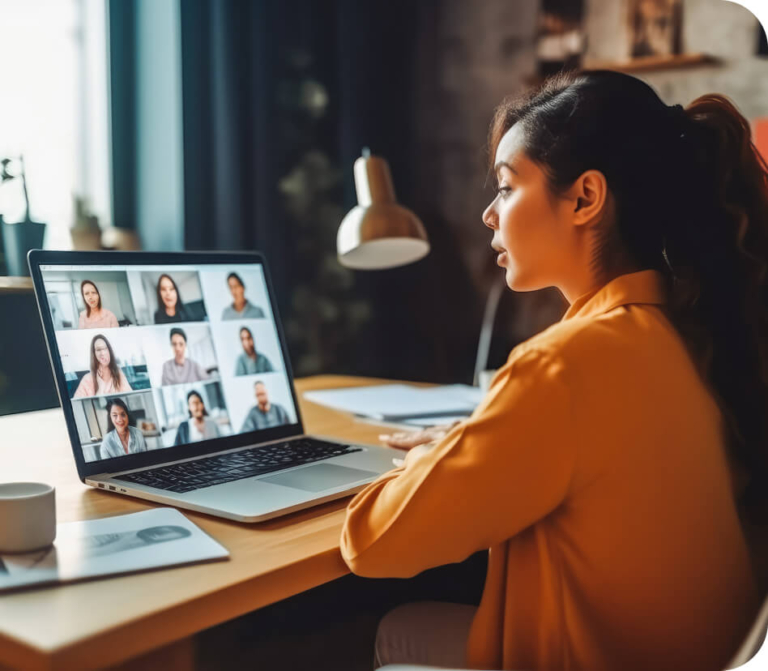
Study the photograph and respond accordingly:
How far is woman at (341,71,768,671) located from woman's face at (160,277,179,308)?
473mm

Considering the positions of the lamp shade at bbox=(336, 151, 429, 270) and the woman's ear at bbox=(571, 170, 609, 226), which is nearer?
the woman's ear at bbox=(571, 170, 609, 226)

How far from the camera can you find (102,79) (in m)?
2.29

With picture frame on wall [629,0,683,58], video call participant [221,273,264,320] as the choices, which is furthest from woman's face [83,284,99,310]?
picture frame on wall [629,0,683,58]

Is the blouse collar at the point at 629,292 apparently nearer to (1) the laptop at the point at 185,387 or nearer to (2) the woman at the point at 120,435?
(1) the laptop at the point at 185,387

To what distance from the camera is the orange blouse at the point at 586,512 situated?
69 cm

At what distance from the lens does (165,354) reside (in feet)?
3.59

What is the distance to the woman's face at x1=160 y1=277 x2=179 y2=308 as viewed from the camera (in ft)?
3.69

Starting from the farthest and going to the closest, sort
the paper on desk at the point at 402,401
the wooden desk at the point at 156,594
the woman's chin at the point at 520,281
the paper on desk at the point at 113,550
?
1. the paper on desk at the point at 402,401
2. the woman's chin at the point at 520,281
3. the paper on desk at the point at 113,550
4. the wooden desk at the point at 156,594

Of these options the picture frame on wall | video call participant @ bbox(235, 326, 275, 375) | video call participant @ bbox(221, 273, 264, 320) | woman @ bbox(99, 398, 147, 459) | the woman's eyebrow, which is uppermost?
the picture frame on wall

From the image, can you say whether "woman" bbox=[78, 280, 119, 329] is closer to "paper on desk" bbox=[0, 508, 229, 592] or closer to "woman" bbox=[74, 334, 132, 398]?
"woman" bbox=[74, 334, 132, 398]

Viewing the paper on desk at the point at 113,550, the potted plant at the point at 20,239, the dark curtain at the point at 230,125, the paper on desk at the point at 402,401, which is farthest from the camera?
the dark curtain at the point at 230,125

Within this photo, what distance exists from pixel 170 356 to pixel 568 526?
624 millimetres

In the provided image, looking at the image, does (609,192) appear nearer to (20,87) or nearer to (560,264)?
(560,264)

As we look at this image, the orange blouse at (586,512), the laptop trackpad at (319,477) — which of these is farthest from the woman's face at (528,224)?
the laptop trackpad at (319,477)
